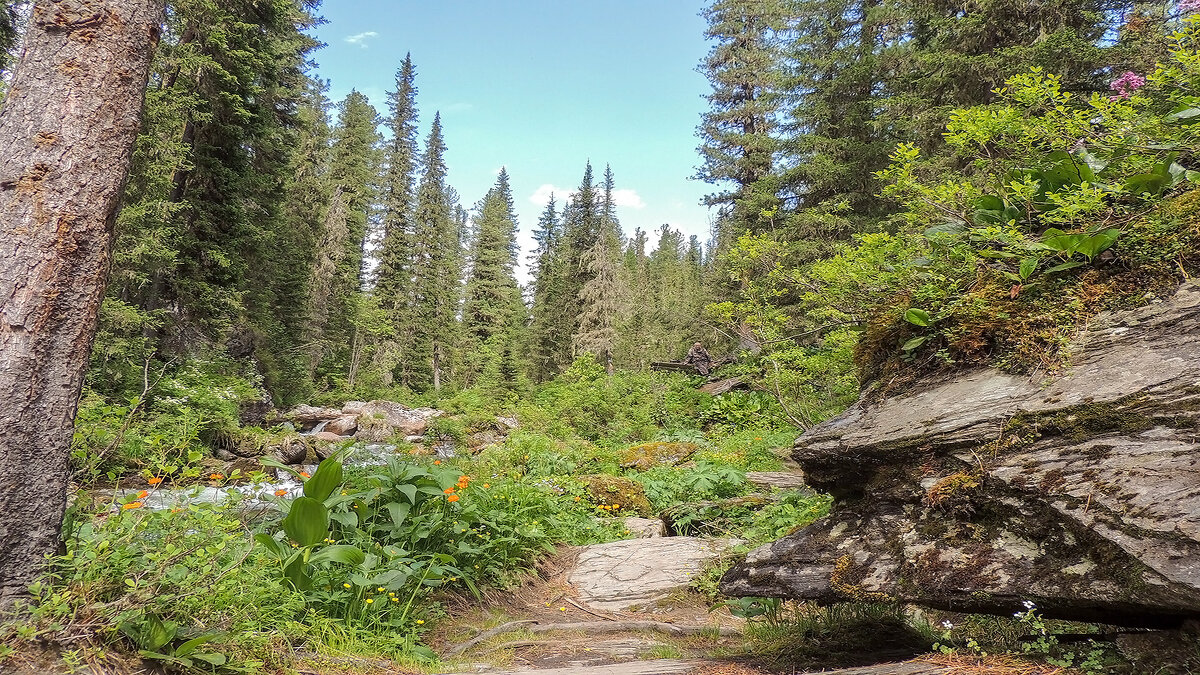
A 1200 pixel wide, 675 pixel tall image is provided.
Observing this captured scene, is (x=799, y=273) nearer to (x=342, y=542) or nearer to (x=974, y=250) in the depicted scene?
(x=974, y=250)

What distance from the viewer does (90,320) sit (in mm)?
2578

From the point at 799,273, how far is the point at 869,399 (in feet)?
7.09

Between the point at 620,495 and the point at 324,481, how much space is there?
4.33 meters

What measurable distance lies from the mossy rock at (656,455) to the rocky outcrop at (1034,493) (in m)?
6.16

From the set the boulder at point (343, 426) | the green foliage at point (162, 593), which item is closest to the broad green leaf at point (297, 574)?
the green foliage at point (162, 593)

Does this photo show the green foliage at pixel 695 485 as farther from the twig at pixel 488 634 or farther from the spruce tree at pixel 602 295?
the spruce tree at pixel 602 295

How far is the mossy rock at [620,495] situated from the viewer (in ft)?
23.0

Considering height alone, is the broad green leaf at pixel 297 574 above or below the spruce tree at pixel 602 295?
below

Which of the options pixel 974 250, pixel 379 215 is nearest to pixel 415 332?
pixel 379 215

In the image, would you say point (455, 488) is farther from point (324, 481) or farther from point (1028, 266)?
point (1028, 266)

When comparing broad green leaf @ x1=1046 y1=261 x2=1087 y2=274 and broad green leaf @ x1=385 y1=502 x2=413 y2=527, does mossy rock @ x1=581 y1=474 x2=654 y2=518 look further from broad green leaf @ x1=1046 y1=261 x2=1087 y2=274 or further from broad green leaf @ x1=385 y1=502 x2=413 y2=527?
broad green leaf @ x1=1046 y1=261 x2=1087 y2=274

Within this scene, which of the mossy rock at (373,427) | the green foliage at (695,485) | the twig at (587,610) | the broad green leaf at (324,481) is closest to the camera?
the broad green leaf at (324,481)

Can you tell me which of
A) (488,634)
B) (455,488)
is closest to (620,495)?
(455,488)

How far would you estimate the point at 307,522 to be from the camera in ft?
11.0
